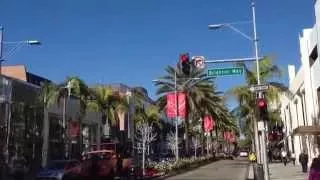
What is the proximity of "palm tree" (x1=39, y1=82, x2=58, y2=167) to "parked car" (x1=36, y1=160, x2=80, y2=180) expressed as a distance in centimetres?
1707

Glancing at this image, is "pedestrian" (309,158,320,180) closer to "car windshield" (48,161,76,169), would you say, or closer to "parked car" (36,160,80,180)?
"parked car" (36,160,80,180)

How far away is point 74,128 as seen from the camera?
53812mm

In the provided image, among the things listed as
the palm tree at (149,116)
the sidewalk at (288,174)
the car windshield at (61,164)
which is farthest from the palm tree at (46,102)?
the palm tree at (149,116)

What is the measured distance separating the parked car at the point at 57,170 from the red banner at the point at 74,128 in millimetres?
20918

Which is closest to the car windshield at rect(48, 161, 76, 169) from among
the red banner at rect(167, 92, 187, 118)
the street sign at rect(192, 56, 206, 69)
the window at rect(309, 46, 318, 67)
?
the street sign at rect(192, 56, 206, 69)

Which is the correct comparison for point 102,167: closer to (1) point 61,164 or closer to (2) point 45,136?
(1) point 61,164

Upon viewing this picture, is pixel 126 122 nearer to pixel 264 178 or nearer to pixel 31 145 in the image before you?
pixel 31 145

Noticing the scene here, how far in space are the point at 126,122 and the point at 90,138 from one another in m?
21.9

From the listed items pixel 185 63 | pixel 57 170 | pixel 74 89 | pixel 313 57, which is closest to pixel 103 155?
pixel 57 170

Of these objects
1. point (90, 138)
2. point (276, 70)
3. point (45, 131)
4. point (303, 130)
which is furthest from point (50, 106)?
point (303, 130)

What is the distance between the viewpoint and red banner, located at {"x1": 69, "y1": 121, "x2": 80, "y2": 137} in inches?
2117

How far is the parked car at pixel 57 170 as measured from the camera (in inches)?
1222

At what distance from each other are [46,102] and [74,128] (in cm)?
461

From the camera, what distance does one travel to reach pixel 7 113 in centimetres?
4450
